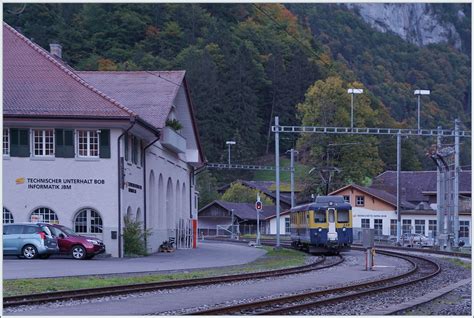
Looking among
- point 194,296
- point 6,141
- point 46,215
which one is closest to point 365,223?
point 46,215

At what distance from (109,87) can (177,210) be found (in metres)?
8.53

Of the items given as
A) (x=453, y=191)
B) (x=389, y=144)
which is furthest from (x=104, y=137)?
(x=389, y=144)

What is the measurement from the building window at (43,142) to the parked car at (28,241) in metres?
5.65

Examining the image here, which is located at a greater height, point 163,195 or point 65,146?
point 65,146

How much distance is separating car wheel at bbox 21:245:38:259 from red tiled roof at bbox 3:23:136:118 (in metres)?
6.29

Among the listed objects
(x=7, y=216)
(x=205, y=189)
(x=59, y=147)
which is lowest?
(x=7, y=216)

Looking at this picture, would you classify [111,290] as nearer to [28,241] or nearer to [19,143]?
[28,241]

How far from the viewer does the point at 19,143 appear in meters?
39.0

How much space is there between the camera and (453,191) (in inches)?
2131

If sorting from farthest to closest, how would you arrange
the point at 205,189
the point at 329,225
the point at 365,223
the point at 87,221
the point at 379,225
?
the point at 205,189, the point at 365,223, the point at 379,225, the point at 329,225, the point at 87,221

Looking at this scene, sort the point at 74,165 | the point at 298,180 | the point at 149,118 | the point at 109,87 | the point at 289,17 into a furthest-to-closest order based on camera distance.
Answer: the point at 289,17 < the point at 298,180 < the point at 109,87 < the point at 149,118 < the point at 74,165

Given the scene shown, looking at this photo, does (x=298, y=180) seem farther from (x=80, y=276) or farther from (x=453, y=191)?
(x=80, y=276)

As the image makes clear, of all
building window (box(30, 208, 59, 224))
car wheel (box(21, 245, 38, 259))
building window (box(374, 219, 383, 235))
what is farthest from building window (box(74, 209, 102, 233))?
building window (box(374, 219, 383, 235))

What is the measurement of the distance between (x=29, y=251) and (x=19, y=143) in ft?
20.9
